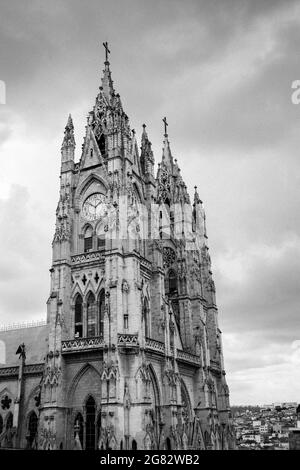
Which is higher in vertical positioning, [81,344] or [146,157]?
[146,157]

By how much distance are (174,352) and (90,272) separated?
34.9 ft

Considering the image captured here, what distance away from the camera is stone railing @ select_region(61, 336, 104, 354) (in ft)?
127

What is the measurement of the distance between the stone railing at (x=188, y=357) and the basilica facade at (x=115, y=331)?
20cm

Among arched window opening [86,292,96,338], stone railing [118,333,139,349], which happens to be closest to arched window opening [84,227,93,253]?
arched window opening [86,292,96,338]

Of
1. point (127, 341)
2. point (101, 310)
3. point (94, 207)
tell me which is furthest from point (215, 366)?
point (94, 207)

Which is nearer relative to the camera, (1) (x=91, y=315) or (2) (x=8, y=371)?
(1) (x=91, y=315)

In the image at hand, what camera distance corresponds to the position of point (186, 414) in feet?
157

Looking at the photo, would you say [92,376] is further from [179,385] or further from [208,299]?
[208,299]

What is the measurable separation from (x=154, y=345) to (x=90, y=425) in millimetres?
8179

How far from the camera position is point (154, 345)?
4178 cm

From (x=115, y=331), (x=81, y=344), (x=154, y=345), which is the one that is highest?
(x=115, y=331)

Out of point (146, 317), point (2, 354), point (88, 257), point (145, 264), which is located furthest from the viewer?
point (2, 354)

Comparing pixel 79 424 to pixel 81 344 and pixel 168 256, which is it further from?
pixel 168 256
